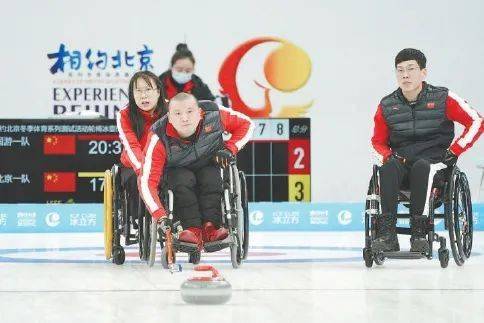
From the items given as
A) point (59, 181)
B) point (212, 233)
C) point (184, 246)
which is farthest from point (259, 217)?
point (184, 246)

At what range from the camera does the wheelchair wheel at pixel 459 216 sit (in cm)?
424

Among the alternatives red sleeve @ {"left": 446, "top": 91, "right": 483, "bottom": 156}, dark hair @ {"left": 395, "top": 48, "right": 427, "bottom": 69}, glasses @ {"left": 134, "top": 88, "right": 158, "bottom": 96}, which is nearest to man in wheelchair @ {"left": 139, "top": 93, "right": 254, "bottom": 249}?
glasses @ {"left": 134, "top": 88, "right": 158, "bottom": 96}

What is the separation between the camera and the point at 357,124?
9562mm

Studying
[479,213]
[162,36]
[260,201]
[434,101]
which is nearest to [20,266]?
[434,101]

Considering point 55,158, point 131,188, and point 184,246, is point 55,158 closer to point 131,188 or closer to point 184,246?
point 131,188

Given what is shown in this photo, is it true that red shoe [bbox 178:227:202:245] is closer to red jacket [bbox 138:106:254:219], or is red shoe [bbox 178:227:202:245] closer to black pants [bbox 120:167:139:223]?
red jacket [bbox 138:106:254:219]

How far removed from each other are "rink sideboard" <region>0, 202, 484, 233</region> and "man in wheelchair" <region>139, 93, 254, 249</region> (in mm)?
3046

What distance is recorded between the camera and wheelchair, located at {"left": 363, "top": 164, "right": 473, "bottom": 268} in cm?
424

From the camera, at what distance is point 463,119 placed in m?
4.43

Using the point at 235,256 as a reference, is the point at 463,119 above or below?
above

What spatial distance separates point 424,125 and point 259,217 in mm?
3220

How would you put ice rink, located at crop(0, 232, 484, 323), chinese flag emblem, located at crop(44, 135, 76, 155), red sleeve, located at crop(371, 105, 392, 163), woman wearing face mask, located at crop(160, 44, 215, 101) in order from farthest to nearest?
chinese flag emblem, located at crop(44, 135, 76, 155) < woman wearing face mask, located at crop(160, 44, 215, 101) < red sleeve, located at crop(371, 105, 392, 163) < ice rink, located at crop(0, 232, 484, 323)

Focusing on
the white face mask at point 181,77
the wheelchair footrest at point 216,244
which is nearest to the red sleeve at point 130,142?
the wheelchair footrest at point 216,244

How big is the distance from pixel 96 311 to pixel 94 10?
6.78 meters
